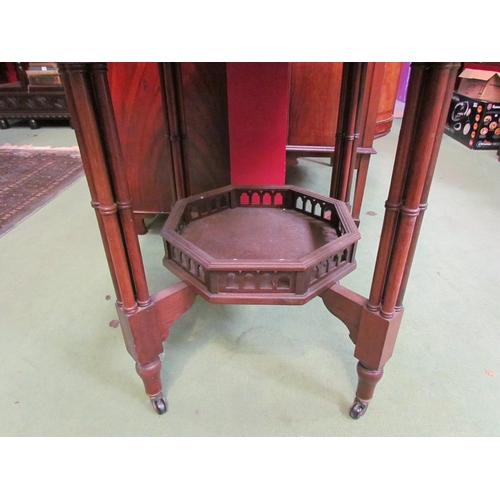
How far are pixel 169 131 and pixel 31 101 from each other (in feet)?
9.76

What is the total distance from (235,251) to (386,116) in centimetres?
163

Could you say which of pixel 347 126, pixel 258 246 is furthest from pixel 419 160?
pixel 347 126

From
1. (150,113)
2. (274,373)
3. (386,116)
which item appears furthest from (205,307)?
(386,116)

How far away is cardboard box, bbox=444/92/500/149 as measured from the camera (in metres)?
2.83

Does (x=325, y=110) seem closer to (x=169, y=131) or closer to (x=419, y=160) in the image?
(x=169, y=131)

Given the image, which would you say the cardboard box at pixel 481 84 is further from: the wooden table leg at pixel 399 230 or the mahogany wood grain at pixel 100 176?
the mahogany wood grain at pixel 100 176

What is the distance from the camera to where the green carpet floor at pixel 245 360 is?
0.90m

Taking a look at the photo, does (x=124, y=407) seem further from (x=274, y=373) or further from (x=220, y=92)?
(x=220, y=92)

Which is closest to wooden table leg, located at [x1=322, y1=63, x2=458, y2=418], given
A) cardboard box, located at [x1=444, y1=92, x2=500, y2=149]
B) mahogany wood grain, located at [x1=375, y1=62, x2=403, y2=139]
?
mahogany wood grain, located at [x1=375, y1=62, x2=403, y2=139]

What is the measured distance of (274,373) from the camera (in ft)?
3.37

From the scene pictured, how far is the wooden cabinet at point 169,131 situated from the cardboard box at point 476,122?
6.98ft

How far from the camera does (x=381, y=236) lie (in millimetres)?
690

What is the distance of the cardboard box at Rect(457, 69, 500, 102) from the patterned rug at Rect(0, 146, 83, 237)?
121 inches

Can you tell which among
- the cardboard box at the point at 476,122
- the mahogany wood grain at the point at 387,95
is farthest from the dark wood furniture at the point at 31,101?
the cardboard box at the point at 476,122
